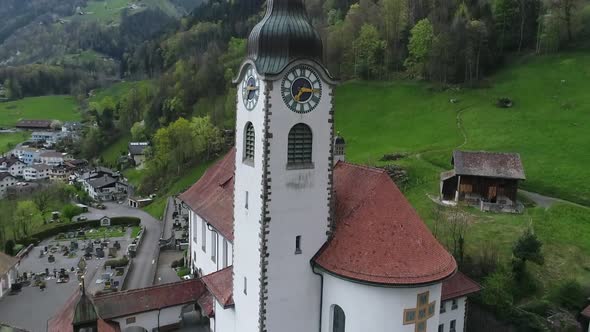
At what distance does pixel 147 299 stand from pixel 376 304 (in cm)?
1634

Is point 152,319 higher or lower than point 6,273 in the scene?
higher

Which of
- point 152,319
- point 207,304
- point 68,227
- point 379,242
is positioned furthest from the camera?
point 68,227

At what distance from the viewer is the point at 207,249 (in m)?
36.7

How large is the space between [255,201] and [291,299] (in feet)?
15.7

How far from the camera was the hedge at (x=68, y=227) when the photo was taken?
64688mm

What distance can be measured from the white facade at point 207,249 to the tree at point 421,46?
183 ft

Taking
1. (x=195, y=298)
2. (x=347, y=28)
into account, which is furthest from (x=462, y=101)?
(x=195, y=298)

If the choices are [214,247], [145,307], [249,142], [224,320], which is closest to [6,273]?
[145,307]

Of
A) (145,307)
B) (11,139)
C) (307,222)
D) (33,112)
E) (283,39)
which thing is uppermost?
(283,39)

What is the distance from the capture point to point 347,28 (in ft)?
314

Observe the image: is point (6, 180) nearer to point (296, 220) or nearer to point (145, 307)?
point (145, 307)

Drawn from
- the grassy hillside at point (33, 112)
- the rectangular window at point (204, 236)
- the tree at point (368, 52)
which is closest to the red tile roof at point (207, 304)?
the rectangular window at point (204, 236)

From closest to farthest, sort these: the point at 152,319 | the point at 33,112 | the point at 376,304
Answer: the point at 376,304, the point at 152,319, the point at 33,112

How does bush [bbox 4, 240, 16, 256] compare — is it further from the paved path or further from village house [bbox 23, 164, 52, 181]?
village house [bbox 23, 164, 52, 181]
